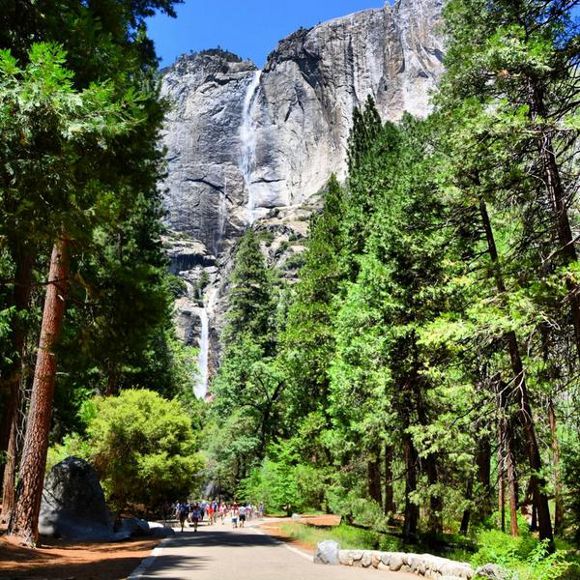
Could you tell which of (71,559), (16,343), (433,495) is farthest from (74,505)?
(433,495)

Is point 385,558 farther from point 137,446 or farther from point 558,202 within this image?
point 137,446

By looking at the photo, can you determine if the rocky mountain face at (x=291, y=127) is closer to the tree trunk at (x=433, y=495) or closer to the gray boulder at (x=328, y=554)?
the tree trunk at (x=433, y=495)

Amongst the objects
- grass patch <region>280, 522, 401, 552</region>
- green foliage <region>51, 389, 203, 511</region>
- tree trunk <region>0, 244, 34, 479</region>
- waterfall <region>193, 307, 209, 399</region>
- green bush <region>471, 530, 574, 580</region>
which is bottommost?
grass patch <region>280, 522, 401, 552</region>

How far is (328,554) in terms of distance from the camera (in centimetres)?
1128

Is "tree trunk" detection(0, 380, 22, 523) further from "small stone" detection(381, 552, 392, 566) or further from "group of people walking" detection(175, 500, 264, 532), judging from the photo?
"group of people walking" detection(175, 500, 264, 532)

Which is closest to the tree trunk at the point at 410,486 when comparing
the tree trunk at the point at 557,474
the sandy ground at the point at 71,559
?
the sandy ground at the point at 71,559

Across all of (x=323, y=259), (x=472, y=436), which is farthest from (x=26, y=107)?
(x=323, y=259)

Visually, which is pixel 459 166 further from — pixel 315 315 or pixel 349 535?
pixel 315 315

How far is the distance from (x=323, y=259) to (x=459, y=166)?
598 inches

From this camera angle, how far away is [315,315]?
25.3 metres

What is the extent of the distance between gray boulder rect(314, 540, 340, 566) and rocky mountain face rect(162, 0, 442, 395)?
8595 cm

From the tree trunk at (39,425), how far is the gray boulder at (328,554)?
603 centimetres

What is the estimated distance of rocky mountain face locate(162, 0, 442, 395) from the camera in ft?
328

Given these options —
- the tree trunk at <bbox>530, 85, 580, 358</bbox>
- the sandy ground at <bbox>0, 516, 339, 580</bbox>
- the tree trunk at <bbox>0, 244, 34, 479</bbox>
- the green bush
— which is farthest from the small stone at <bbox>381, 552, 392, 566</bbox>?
the tree trunk at <bbox>0, 244, 34, 479</bbox>
